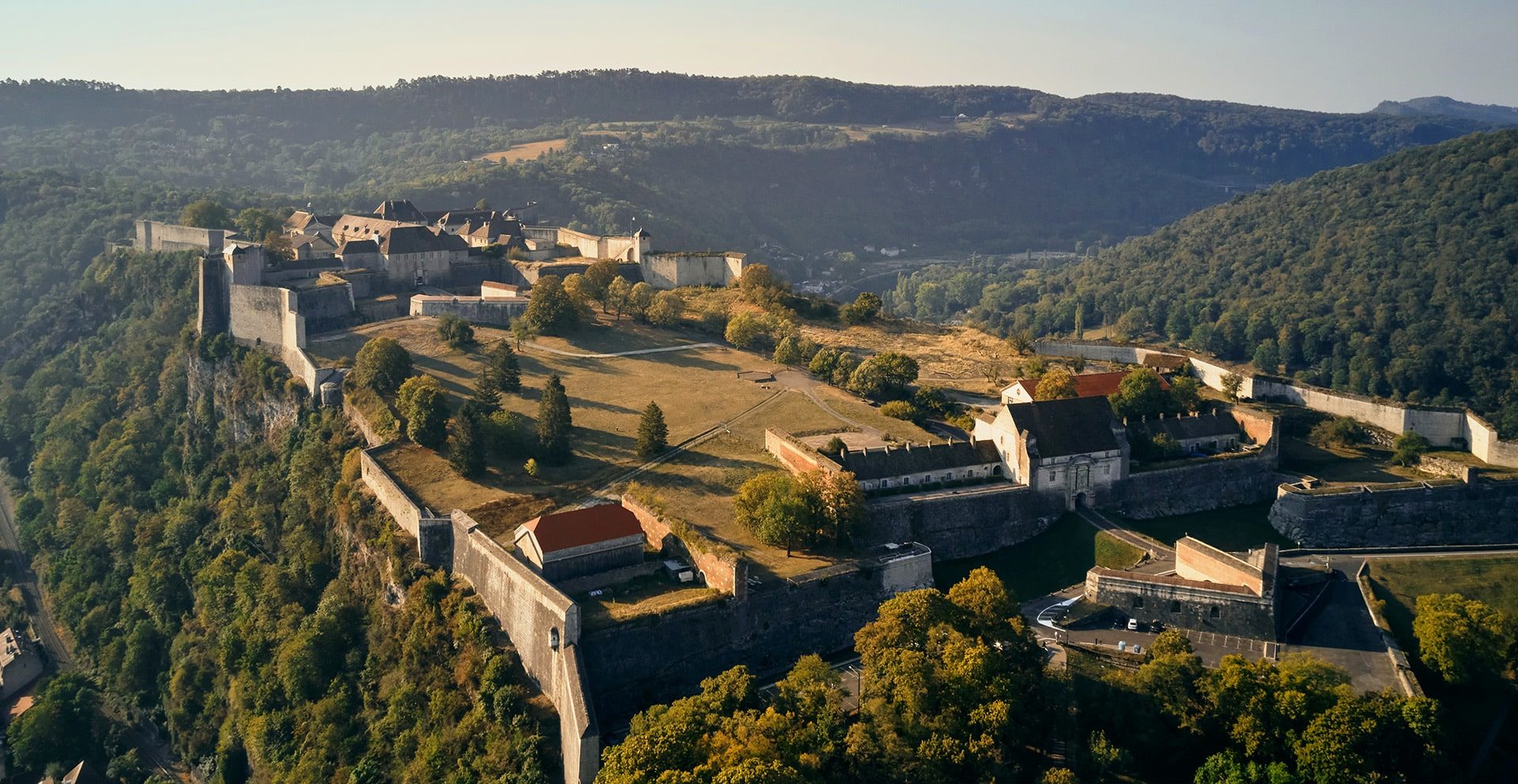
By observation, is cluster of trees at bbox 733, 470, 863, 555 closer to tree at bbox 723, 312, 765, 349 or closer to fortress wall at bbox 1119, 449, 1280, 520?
fortress wall at bbox 1119, 449, 1280, 520

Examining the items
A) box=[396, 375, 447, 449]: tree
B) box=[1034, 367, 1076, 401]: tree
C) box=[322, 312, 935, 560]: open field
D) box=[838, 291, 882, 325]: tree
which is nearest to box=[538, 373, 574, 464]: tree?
box=[322, 312, 935, 560]: open field

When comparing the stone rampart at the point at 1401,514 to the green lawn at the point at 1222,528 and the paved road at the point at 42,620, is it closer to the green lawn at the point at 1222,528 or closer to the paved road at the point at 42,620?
the green lawn at the point at 1222,528

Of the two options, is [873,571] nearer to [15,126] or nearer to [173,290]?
[173,290]

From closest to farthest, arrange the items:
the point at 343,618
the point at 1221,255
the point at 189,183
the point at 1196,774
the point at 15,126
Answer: the point at 1196,774 → the point at 343,618 → the point at 1221,255 → the point at 189,183 → the point at 15,126

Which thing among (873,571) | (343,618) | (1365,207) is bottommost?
(343,618)

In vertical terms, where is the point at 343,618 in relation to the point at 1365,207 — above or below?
below

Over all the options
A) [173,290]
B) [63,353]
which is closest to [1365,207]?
[173,290]
